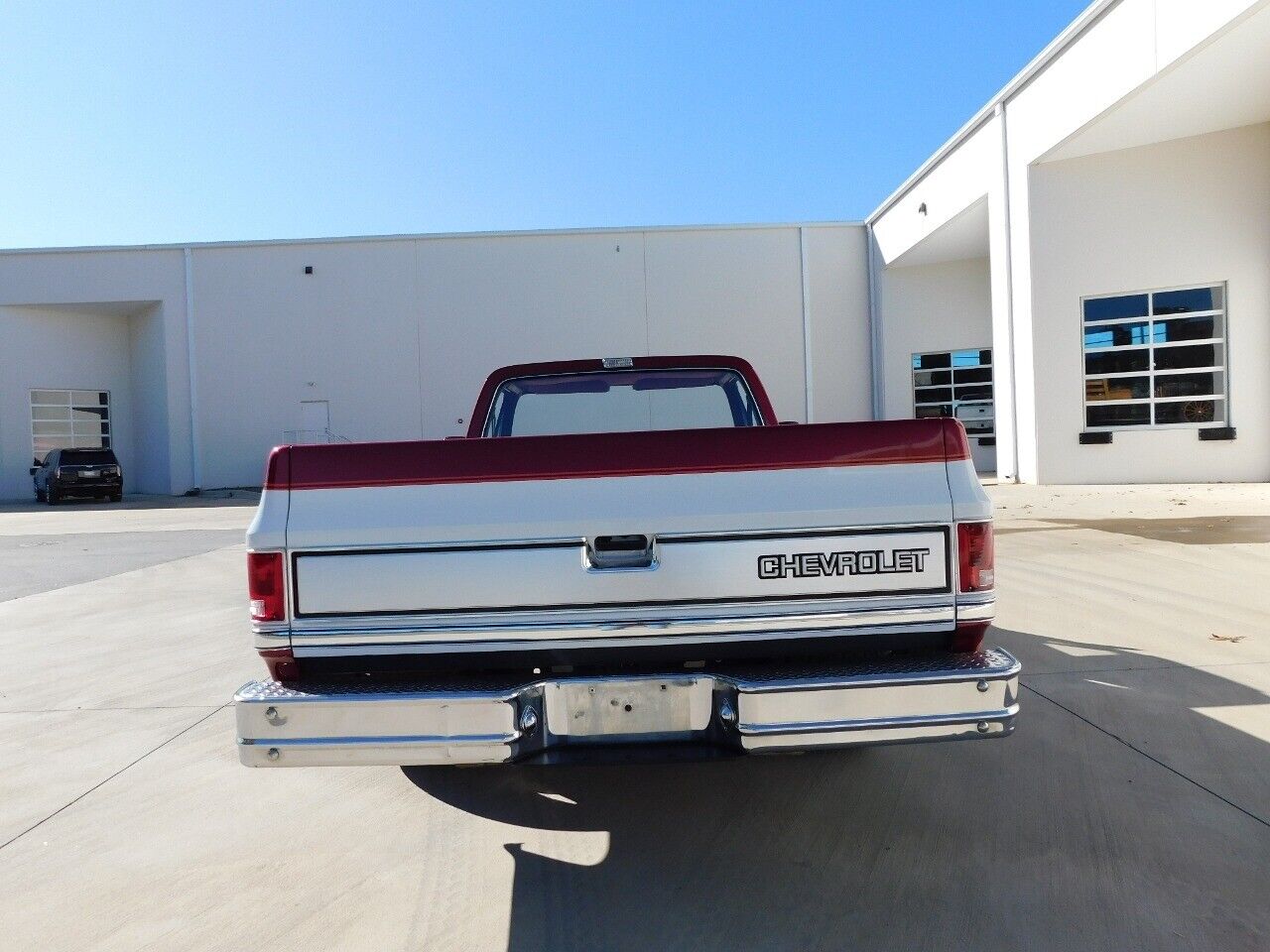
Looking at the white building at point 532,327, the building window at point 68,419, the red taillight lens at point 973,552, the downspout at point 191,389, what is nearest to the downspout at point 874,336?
the white building at point 532,327

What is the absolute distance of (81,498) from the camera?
74.6 ft

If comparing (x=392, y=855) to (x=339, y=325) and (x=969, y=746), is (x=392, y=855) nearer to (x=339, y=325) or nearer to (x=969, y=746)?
(x=969, y=746)

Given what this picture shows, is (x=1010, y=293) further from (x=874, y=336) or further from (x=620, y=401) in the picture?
(x=620, y=401)

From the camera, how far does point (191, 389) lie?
917 inches

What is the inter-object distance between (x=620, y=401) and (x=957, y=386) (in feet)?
61.9

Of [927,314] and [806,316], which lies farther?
[806,316]

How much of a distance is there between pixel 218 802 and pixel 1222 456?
14962 millimetres

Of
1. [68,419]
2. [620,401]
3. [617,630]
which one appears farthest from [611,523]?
[68,419]

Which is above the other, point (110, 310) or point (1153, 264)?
point (110, 310)

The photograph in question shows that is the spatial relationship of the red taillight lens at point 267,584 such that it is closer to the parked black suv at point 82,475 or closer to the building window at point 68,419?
the parked black suv at point 82,475

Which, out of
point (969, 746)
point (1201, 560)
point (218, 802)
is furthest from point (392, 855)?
point (1201, 560)

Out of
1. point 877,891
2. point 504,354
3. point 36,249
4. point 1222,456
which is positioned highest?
point 36,249

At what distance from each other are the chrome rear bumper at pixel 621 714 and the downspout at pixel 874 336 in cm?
2007

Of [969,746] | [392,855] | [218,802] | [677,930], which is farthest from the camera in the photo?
[969,746]
